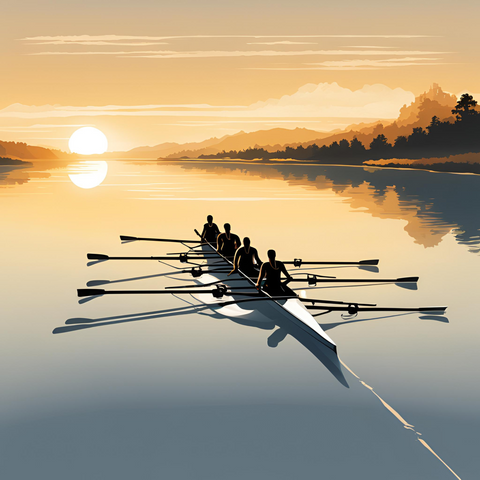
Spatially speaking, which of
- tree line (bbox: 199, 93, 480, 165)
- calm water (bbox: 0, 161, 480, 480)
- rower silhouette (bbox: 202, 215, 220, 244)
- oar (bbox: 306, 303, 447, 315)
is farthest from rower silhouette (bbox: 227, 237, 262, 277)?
tree line (bbox: 199, 93, 480, 165)

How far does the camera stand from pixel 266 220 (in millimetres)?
34188

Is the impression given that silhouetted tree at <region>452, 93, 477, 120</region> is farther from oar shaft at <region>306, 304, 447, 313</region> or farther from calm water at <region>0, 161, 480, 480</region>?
oar shaft at <region>306, 304, 447, 313</region>

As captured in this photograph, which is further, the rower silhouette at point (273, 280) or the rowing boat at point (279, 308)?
the rower silhouette at point (273, 280)

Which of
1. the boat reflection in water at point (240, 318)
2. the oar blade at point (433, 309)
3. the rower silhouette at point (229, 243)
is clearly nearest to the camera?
the boat reflection in water at point (240, 318)

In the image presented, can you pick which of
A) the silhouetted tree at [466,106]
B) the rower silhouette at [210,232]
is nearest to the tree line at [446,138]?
the silhouetted tree at [466,106]

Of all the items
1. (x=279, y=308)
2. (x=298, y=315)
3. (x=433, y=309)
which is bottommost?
(x=433, y=309)

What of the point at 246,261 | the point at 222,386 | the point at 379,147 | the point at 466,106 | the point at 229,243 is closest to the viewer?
the point at 222,386

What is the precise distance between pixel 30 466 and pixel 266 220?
27.9m

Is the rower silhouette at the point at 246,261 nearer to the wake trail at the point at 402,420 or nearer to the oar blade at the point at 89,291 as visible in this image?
the oar blade at the point at 89,291

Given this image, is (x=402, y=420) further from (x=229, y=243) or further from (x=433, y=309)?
(x=229, y=243)

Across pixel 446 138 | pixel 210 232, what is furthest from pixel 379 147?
pixel 210 232

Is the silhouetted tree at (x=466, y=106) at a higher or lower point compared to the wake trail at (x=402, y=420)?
higher

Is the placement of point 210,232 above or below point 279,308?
above

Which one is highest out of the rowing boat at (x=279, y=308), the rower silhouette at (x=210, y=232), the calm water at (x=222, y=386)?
the rower silhouette at (x=210, y=232)
